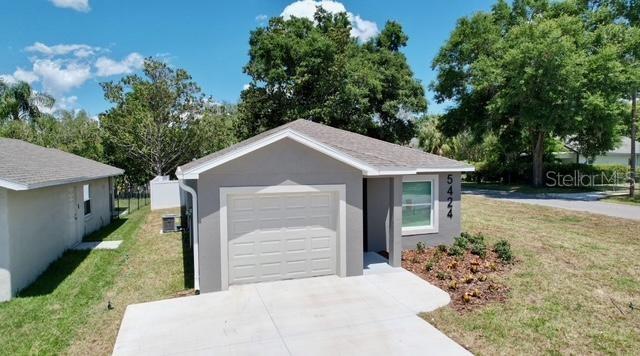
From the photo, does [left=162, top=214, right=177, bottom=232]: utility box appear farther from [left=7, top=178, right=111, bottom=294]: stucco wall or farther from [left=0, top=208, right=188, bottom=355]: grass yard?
[left=7, top=178, right=111, bottom=294]: stucco wall

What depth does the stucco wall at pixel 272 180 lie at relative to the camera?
7.82 meters

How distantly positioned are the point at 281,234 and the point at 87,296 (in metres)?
4.40

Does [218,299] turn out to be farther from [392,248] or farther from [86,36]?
[86,36]

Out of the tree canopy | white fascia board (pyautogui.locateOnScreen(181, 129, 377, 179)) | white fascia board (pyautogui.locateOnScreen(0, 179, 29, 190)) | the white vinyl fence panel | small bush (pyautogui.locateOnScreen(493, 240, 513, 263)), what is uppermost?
the tree canopy

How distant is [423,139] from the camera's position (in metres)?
45.4

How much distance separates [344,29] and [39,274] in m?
29.8

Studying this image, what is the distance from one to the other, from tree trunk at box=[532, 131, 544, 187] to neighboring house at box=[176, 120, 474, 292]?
25371 millimetres

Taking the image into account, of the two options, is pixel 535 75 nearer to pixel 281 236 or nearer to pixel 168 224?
pixel 281 236

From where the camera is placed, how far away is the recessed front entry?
8258 millimetres

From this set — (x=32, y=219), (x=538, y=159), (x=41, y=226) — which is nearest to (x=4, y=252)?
(x=32, y=219)

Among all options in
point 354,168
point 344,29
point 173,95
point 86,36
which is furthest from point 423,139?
point 354,168

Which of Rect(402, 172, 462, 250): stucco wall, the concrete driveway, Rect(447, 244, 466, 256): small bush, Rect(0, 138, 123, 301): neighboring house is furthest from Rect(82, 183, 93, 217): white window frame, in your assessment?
Rect(447, 244, 466, 256): small bush

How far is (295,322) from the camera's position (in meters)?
6.53

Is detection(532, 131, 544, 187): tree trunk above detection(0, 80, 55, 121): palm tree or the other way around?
the other way around
